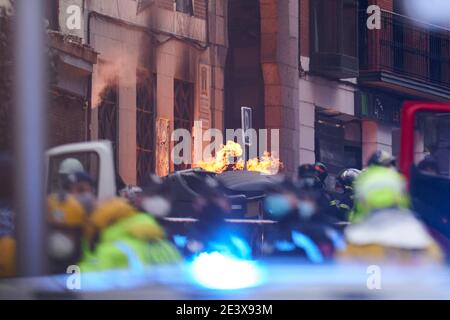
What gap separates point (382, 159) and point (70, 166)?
5.35 feet

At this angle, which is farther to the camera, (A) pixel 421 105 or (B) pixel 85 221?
(A) pixel 421 105

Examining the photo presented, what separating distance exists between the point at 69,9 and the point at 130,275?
4.40 feet

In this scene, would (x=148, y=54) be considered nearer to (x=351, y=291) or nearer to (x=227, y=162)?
(x=227, y=162)

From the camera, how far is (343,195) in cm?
788

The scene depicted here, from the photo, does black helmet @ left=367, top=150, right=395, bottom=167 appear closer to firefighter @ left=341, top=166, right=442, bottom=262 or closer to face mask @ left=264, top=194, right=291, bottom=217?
firefighter @ left=341, top=166, right=442, bottom=262

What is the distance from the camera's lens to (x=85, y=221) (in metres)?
7.66

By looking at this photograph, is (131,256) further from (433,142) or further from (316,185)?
(433,142)

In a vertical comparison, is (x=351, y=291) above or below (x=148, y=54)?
below

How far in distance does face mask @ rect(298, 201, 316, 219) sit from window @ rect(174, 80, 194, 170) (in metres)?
0.62

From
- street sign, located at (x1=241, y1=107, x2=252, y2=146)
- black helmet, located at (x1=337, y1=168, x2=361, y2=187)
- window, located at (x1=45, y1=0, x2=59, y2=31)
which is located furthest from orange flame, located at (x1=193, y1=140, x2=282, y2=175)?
window, located at (x1=45, y1=0, x2=59, y2=31)

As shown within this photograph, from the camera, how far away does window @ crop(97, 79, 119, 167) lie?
748 centimetres
